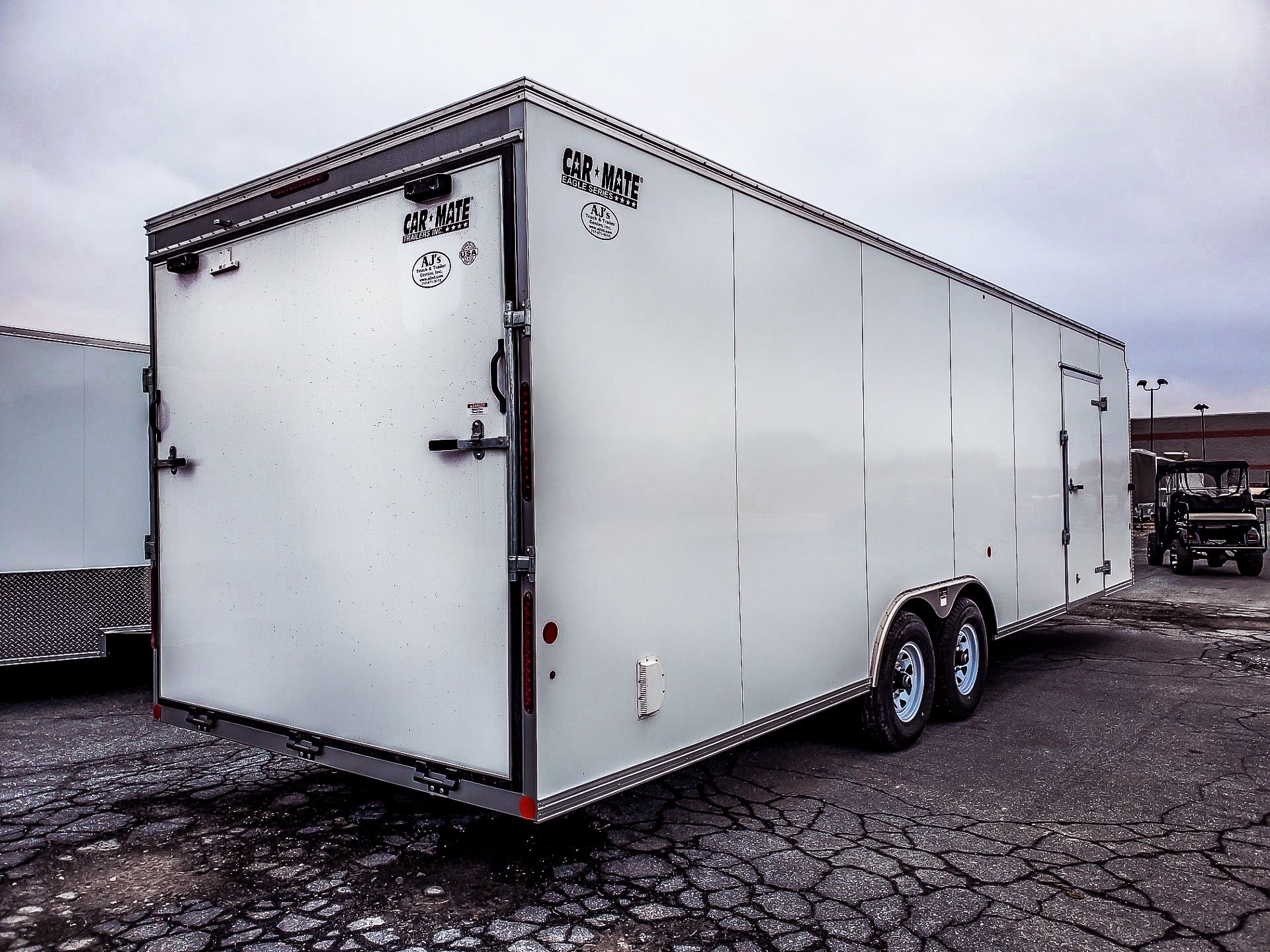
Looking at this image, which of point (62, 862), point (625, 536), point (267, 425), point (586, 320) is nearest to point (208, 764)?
point (62, 862)

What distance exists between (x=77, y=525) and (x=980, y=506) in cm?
702

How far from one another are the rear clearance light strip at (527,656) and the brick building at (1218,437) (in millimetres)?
57812

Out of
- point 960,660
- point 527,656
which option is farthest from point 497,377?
point 960,660

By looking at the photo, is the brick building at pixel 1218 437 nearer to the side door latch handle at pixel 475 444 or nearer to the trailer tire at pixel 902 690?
the trailer tire at pixel 902 690

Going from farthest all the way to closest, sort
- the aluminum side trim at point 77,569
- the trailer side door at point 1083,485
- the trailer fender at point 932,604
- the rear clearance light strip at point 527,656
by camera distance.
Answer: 1. the trailer side door at point 1083,485
2. the aluminum side trim at point 77,569
3. the trailer fender at point 932,604
4. the rear clearance light strip at point 527,656

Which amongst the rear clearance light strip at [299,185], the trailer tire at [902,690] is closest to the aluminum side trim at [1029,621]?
the trailer tire at [902,690]

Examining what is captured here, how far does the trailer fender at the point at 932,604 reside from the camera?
548cm

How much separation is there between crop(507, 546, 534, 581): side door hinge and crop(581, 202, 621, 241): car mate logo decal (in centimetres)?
130

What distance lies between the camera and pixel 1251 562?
55.3 feet

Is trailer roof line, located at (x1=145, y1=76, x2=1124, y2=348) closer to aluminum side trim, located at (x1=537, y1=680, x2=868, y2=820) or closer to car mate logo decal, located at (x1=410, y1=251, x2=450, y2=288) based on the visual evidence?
car mate logo decal, located at (x1=410, y1=251, x2=450, y2=288)

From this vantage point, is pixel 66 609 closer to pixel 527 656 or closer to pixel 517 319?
pixel 527 656

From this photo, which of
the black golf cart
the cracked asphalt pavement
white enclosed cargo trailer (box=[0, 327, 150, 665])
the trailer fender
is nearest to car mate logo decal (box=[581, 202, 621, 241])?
the cracked asphalt pavement

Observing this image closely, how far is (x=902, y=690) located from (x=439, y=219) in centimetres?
418

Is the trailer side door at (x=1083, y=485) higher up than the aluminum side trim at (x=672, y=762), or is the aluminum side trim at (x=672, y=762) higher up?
the trailer side door at (x=1083, y=485)
